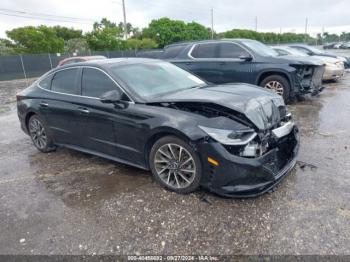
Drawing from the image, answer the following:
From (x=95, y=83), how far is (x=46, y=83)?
1336mm

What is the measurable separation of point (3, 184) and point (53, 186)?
75 cm

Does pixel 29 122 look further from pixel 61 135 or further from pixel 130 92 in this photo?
pixel 130 92

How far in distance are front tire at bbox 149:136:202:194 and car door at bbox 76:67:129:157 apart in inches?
28.5

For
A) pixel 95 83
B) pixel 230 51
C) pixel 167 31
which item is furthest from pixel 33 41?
pixel 95 83

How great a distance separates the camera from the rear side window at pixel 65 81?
173 inches

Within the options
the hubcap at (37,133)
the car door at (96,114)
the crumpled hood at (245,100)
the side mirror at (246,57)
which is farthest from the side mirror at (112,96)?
the side mirror at (246,57)

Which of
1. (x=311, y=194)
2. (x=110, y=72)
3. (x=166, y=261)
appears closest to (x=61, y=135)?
(x=110, y=72)

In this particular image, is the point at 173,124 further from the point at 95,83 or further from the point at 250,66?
the point at 250,66

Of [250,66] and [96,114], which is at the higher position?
[250,66]

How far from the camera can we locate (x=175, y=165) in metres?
3.34

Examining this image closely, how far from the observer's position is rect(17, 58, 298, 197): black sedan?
2.97 m

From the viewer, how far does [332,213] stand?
290cm

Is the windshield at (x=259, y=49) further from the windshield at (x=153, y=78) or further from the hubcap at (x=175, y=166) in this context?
the hubcap at (x=175, y=166)

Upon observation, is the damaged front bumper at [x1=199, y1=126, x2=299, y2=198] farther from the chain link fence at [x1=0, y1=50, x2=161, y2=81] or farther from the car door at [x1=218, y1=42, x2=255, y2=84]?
the chain link fence at [x1=0, y1=50, x2=161, y2=81]
